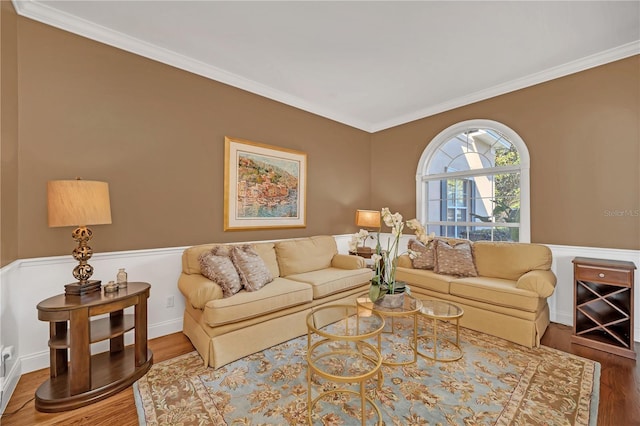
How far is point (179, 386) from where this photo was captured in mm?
2025

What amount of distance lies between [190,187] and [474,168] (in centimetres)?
388

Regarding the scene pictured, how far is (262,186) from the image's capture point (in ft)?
12.0

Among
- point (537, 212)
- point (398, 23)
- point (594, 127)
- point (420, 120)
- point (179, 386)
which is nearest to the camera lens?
point (179, 386)

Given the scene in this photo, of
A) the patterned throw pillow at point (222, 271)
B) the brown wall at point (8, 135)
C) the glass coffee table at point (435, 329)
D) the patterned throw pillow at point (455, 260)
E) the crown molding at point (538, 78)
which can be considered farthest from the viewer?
the patterned throw pillow at point (455, 260)

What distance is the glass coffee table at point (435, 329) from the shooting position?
7.73 feet

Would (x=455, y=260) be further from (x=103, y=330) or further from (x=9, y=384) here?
(x=9, y=384)

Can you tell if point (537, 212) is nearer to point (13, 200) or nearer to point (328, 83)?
point (328, 83)

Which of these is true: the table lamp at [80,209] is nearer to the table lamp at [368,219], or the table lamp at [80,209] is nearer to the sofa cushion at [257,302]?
the sofa cushion at [257,302]

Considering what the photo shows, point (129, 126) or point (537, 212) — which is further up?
point (129, 126)

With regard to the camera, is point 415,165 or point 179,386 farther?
point 415,165

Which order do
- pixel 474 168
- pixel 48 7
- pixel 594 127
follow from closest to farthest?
1. pixel 48 7
2. pixel 594 127
3. pixel 474 168

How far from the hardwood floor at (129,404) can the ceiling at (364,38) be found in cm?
290

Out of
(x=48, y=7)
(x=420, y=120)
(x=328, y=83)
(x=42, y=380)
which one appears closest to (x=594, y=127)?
(x=420, y=120)

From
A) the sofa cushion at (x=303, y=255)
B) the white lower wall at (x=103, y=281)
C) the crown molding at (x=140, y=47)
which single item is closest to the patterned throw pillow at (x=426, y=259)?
the sofa cushion at (x=303, y=255)
